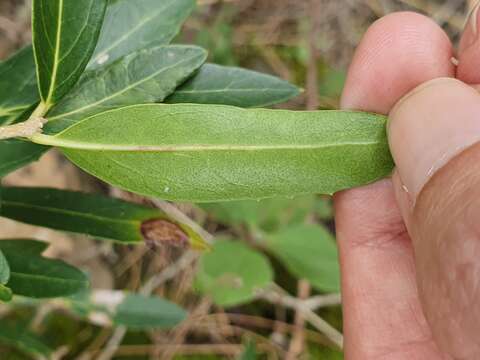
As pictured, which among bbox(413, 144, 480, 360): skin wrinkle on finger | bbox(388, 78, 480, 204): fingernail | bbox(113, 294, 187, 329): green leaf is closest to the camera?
bbox(413, 144, 480, 360): skin wrinkle on finger

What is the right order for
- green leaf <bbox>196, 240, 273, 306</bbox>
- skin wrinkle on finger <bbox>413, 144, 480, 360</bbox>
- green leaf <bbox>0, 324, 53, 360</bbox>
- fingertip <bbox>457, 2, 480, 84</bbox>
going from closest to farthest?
1. skin wrinkle on finger <bbox>413, 144, 480, 360</bbox>
2. fingertip <bbox>457, 2, 480, 84</bbox>
3. green leaf <bbox>0, 324, 53, 360</bbox>
4. green leaf <bbox>196, 240, 273, 306</bbox>

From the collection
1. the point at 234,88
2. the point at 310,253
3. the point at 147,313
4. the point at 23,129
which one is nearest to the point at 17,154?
the point at 23,129

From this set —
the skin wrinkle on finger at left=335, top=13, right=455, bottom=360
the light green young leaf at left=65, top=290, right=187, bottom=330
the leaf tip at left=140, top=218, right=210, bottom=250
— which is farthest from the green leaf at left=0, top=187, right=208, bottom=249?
the light green young leaf at left=65, top=290, right=187, bottom=330

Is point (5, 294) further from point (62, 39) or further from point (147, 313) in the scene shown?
point (147, 313)

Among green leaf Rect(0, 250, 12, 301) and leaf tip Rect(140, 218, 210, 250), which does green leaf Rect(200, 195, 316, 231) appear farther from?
green leaf Rect(0, 250, 12, 301)

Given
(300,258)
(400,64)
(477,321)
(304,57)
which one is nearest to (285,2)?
(304,57)

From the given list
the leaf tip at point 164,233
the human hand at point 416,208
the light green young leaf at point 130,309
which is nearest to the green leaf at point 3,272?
the leaf tip at point 164,233

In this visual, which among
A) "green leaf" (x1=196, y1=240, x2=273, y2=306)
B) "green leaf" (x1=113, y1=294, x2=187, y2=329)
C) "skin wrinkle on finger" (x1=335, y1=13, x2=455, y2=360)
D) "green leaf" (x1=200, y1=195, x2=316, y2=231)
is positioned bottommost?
"green leaf" (x1=196, y1=240, x2=273, y2=306)
